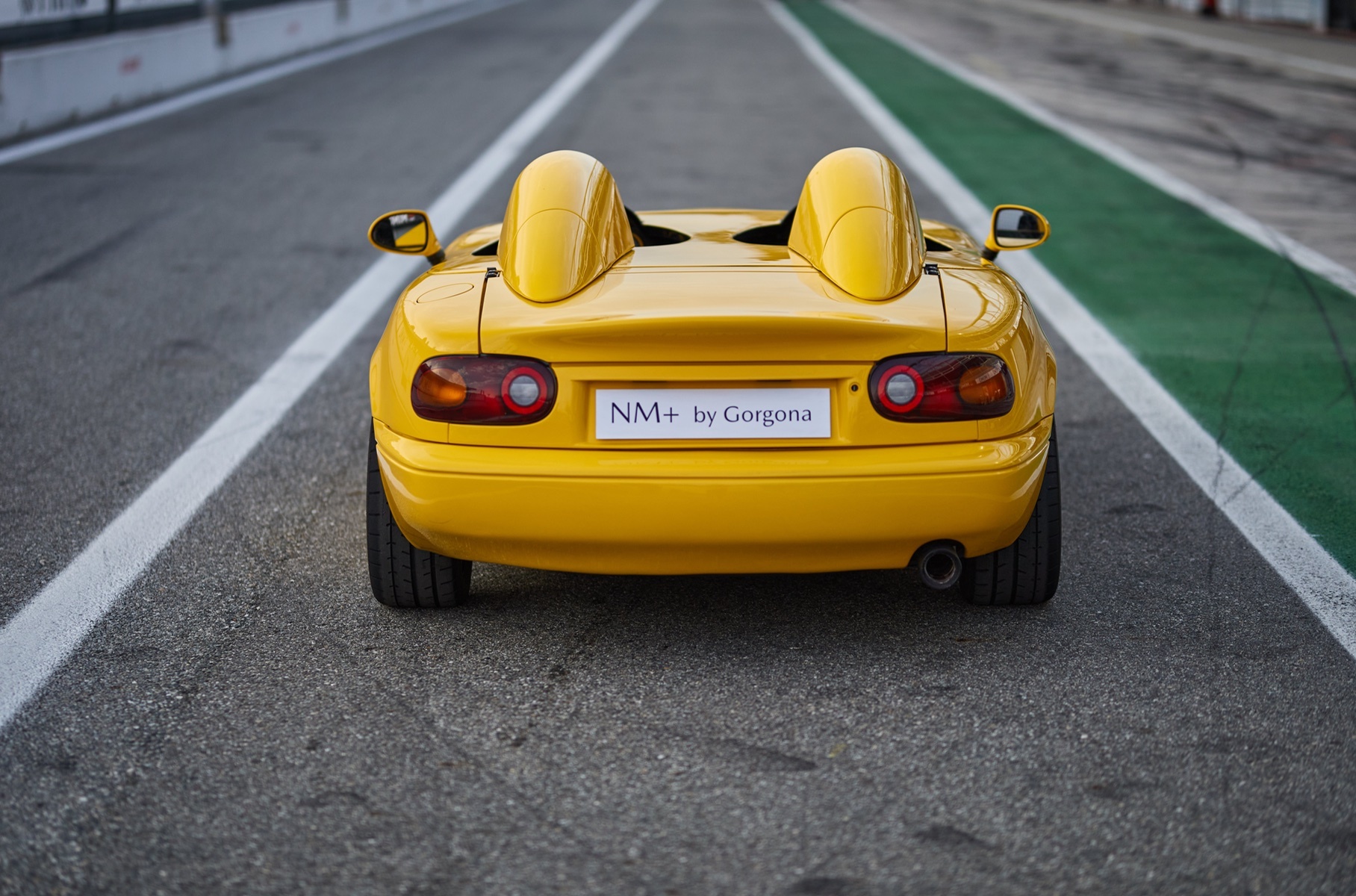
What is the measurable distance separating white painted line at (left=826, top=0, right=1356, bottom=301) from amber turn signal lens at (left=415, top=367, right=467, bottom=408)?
20.1ft

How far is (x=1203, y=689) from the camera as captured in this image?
3.25 meters

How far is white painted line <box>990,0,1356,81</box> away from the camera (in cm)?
2261

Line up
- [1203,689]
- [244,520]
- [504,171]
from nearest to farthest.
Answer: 1. [1203,689]
2. [244,520]
3. [504,171]

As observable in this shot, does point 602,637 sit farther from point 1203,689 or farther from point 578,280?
point 1203,689

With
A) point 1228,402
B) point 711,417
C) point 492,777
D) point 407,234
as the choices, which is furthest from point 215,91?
point 492,777

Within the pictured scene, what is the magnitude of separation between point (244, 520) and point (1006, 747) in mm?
2528

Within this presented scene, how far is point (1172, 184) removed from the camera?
11.3 meters

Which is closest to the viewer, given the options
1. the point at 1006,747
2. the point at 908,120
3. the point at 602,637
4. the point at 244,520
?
the point at 1006,747

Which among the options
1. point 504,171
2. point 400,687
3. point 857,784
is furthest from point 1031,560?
point 504,171

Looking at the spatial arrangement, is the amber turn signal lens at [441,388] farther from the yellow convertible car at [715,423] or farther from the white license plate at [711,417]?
the white license plate at [711,417]

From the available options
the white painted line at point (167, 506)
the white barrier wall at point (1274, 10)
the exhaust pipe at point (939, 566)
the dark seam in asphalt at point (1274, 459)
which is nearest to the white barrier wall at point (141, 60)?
the white painted line at point (167, 506)

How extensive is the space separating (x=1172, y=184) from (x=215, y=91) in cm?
1178

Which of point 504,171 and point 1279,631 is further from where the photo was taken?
point 504,171

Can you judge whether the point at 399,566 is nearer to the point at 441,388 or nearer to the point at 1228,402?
the point at 441,388
